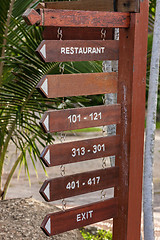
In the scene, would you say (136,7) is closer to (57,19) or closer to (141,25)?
(141,25)

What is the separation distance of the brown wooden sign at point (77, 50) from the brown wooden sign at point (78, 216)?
849 millimetres

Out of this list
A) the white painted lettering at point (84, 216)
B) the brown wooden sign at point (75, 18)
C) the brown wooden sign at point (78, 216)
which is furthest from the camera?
the white painted lettering at point (84, 216)

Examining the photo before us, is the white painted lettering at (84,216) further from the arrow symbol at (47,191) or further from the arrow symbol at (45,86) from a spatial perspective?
the arrow symbol at (45,86)

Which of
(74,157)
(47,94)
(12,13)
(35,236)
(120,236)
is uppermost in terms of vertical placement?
(12,13)

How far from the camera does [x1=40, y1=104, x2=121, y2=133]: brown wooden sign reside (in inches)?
91.7

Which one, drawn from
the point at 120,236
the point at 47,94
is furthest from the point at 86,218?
the point at 47,94

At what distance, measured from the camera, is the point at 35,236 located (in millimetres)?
3631

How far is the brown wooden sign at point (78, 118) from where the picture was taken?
233 cm

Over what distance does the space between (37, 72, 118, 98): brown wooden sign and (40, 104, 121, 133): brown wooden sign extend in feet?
0.31

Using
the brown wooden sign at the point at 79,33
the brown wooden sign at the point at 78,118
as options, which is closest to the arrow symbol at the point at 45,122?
the brown wooden sign at the point at 78,118

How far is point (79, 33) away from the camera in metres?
2.53

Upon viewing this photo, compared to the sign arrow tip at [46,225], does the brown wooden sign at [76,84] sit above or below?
above

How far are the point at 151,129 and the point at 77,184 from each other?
3.12 feet

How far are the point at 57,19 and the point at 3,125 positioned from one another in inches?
73.5
